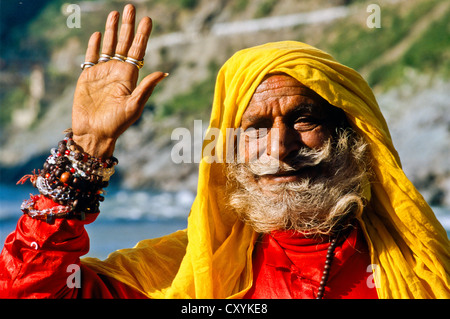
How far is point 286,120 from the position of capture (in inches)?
102

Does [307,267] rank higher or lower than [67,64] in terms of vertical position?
lower

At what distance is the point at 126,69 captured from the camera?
2.51m

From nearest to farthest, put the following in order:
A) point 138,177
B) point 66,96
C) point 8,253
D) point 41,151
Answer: point 8,253 < point 138,177 < point 41,151 < point 66,96

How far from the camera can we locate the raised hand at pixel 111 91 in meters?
2.38

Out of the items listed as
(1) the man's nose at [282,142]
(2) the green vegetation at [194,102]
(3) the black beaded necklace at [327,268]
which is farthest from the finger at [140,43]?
(2) the green vegetation at [194,102]

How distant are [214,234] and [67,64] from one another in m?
46.3

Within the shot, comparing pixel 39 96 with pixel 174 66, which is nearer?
pixel 174 66

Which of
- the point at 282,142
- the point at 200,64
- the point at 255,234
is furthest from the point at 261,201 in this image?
the point at 200,64

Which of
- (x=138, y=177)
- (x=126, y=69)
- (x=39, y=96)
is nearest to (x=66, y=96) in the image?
(x=39, y=96)

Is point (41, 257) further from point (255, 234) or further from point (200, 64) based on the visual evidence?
point (200, 64)

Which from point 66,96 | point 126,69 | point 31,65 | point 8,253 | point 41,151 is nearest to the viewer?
point 8,253

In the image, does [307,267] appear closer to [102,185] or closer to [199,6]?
[102,185]

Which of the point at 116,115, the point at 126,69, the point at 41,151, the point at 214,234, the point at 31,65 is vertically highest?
the point at 31,65

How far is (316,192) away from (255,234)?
0.37 metres
